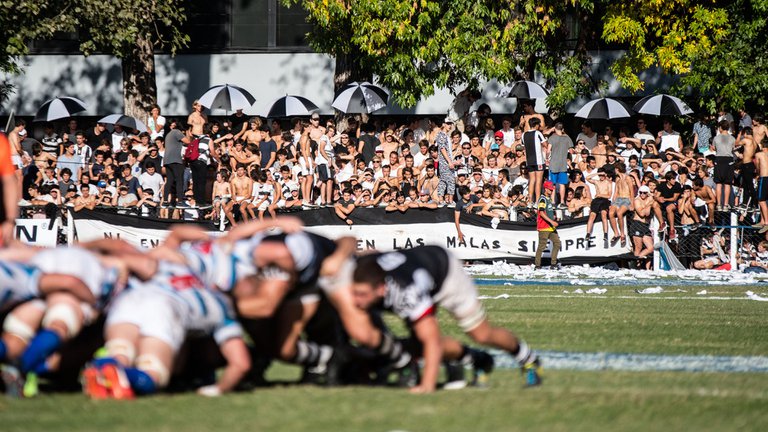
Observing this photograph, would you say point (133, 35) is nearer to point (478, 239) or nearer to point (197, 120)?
point (197, 120)

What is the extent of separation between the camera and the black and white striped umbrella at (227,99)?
1053 inches

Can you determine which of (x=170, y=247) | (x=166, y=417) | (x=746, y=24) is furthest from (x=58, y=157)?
(x=166, y=417)

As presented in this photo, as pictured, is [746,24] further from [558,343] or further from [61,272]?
[61,272]

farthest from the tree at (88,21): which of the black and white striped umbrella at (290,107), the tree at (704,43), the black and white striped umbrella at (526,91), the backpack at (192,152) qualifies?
the tree at (704,43)

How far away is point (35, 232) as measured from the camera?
76.0 feet

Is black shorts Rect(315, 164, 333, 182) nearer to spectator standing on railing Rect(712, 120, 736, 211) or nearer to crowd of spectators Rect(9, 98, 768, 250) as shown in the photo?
crowd of spectators Rect(9, 98, 768, 250)

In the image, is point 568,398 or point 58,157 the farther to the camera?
point 58,157

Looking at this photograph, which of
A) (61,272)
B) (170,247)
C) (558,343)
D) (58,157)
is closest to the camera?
(61,272)

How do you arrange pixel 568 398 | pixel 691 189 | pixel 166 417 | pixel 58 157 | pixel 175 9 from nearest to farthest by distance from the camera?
pixel 166 417, pixel 568 398, pixel 691 189, pixel 58 157, pixel 175 9

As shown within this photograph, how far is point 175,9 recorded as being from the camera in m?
30.5

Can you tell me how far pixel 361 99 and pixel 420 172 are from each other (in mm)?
2890

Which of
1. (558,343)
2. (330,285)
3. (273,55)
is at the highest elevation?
(273,55)

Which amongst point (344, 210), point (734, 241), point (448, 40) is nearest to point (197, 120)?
point (344, 210)

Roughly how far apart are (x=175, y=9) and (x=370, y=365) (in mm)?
23671
